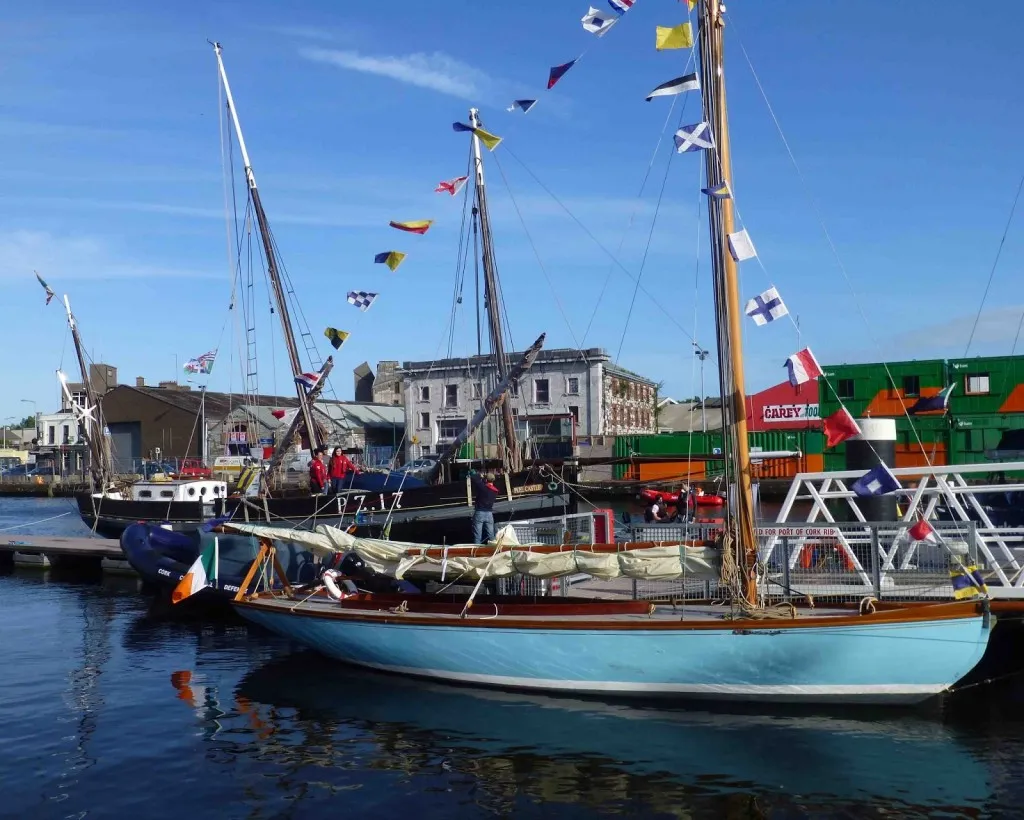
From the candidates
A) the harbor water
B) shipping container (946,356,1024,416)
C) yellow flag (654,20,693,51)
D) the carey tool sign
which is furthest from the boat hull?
the carey tool sign

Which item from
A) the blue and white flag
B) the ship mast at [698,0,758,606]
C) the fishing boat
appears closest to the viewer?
the blue and white flag

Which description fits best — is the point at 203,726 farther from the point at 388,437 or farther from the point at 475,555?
the point at 388,437

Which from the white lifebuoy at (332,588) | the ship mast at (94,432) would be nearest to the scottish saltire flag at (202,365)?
the ship mast at (94,432)

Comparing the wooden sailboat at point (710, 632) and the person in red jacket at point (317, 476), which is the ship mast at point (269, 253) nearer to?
the person in red jacket at point (317, 476)

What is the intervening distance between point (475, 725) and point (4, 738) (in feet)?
22.4

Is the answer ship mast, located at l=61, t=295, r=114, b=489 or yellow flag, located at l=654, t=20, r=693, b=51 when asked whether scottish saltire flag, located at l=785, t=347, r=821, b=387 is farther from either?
ship mast, located at l=61, t=295, r=114, b=489

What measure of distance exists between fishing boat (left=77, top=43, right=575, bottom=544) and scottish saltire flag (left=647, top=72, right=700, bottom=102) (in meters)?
15.6

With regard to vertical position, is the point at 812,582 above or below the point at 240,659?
above

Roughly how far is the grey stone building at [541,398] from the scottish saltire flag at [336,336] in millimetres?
29700

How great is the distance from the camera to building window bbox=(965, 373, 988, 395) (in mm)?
48406

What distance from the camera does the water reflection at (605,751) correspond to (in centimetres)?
1048

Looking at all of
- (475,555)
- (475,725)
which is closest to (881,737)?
(475,725)

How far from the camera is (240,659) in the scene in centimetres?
Answer: 1825

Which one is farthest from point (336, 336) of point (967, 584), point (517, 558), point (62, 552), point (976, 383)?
point (976, 383)
